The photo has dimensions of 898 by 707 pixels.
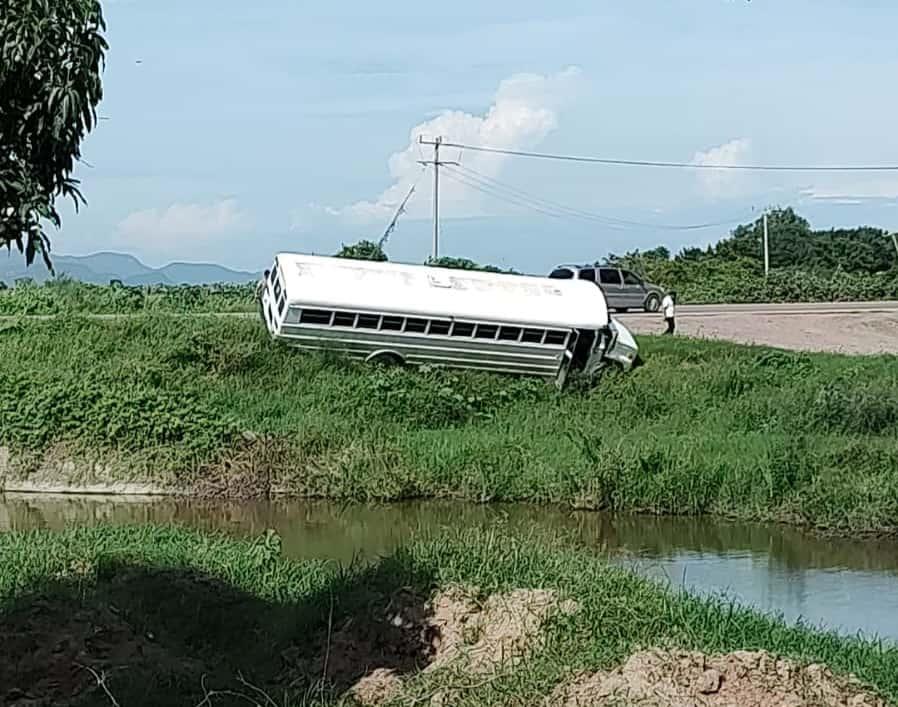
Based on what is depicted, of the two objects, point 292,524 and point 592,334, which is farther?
point 592,334

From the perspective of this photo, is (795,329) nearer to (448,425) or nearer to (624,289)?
(624,289)

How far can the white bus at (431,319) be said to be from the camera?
23203mm

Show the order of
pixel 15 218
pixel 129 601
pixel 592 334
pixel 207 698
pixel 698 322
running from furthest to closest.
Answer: pixel 698 322
pixel 592 334
pixel 129 601
pixel 207 698
pixel 15 218

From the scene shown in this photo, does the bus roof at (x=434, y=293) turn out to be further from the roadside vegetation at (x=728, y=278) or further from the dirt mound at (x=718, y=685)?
the dirt mound at (x=718, y=685)

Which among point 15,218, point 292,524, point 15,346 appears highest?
point 15,218

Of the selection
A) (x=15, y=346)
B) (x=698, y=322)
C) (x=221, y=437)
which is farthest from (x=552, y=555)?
(x=698, y=322)

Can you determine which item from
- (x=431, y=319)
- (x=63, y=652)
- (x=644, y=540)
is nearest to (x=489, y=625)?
(x=63, y=652)

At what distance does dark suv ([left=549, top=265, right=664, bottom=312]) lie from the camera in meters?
34.9

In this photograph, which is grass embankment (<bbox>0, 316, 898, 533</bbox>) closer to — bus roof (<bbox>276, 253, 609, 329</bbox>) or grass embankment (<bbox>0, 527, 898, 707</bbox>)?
bus roof (<bbox>276, 253, 609, 329</bbox>)

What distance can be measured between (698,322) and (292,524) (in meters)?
17.9

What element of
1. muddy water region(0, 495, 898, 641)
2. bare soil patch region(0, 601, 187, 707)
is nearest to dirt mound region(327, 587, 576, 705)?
bare soil patch region(0, 601, 187, 707)

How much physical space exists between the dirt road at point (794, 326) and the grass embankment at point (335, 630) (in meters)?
19.4

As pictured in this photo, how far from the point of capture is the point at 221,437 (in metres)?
20.5

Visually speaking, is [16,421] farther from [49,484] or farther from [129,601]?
[129,601]
